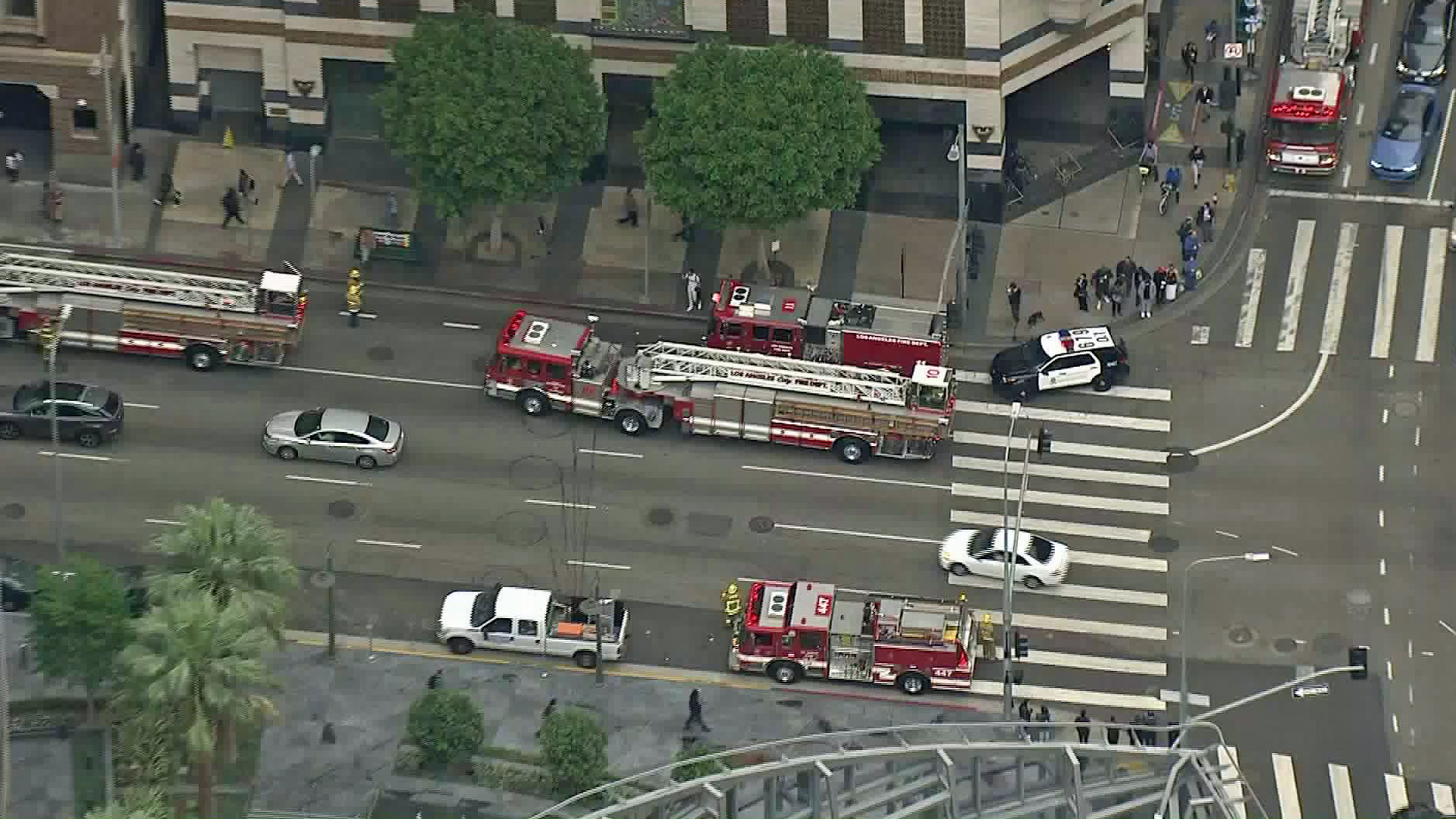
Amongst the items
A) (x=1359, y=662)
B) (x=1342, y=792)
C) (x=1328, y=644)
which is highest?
(x=1359, y=662)

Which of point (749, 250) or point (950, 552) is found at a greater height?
point (749, 250)

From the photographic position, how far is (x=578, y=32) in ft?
350

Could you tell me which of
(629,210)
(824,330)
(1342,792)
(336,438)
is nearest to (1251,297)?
(824,330)

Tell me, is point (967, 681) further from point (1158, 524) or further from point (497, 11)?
point (497, 11)

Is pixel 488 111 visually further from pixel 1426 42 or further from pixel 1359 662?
pixel 1426 42

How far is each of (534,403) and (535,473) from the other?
8.57ft

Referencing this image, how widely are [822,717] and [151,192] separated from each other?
31.6 m

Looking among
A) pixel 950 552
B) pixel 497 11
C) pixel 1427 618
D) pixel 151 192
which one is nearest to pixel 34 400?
pixel 151 192

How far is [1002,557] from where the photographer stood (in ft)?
311

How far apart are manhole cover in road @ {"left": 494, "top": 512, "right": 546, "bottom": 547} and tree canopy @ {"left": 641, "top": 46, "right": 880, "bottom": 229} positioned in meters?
11.5

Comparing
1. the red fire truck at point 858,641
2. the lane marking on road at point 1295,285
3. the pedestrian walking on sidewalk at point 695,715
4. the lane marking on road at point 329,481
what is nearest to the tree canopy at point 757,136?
the lane marking on road at point 329,481

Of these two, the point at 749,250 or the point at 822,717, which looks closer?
the point at 822,717

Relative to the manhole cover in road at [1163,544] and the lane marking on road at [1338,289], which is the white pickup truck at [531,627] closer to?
the manhole cover in road at [1163,544]

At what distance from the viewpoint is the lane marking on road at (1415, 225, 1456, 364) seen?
10344 centimetres
